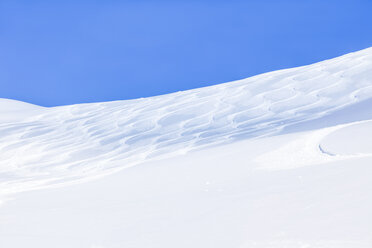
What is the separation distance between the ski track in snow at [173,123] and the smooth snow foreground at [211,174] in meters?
0.02

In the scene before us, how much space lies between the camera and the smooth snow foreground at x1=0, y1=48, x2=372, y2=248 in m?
2.09

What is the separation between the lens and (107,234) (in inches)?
89.1

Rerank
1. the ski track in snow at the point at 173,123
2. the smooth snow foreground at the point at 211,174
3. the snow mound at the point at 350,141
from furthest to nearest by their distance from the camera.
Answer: the ski track in snow at the point at 173,123 → the snow mound at the point at 350,141 → the smooth snow foreground at the point at 211,174

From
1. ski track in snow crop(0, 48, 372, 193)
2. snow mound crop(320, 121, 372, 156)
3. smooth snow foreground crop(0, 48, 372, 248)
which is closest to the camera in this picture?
smooth snow foreground crop(0, 48, 372, 248)

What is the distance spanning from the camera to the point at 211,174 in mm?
3105

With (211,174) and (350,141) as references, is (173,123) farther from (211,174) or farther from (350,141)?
(350,141)

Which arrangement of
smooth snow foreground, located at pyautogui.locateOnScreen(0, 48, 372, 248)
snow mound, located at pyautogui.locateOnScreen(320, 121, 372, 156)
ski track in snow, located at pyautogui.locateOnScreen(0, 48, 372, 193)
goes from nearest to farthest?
smooth snow foreground, located at pyautogui.locateOnScreen(0, 48, 372, 248) < snow mound, located at pyautogui.locateOnScreen(320, 121, 372, 156) < ski track in snow, located at pyautogui.locateOnScreen(0, 48, 372, 193)

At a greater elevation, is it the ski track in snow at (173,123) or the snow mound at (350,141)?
the ski track in snow at (173,123)

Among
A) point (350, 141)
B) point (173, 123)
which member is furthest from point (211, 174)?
point (173, 123)

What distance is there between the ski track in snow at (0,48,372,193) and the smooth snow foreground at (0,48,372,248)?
25 mm

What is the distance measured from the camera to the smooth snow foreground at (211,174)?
209 cm

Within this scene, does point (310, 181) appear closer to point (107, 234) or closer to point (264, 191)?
point (264, 191)

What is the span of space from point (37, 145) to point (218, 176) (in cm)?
353

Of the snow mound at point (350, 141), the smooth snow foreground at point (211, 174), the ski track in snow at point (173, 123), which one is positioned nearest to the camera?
the smooth snow foreground at point (211, 174)
